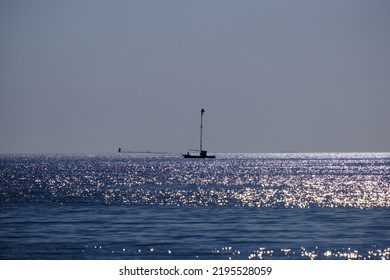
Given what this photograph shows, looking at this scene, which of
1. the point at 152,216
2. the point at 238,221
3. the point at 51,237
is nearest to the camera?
the point at 51,237

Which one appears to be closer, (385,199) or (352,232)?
(352,232)

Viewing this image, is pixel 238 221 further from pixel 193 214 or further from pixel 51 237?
pixel 51 237

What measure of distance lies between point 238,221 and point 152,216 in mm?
9865

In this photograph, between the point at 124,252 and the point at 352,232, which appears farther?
the point at 352,232

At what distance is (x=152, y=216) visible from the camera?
73.4 m

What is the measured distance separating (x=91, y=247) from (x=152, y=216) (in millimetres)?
23234
